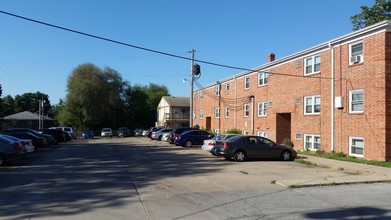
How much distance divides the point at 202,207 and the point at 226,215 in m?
0.94

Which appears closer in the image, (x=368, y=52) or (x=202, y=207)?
(x=202, y=207)

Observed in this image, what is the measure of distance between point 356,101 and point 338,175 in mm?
8442

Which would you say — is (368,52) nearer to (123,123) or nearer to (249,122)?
(249,122)

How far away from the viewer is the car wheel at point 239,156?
Result: 20656 millimetres

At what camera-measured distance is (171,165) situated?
18297 mm

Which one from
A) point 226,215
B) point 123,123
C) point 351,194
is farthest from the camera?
point 123,123

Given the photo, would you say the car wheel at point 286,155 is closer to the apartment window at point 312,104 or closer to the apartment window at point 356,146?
the apartment window at point 356,146

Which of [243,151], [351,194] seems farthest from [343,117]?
[351,194]

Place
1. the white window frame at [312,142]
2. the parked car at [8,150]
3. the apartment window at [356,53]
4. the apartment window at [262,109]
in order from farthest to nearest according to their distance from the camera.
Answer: the apartment window at [262,109] → the white window frame at [312,142] → the apartment window at [356,53] → the parked car at [8,150]

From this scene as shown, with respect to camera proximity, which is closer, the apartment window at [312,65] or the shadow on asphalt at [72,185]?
the shadow on asphalt at [72,185]

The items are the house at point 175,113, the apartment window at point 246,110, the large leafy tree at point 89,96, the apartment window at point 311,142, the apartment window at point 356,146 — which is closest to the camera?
the apartment window at point 356,146

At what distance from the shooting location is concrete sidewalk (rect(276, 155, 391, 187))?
12656 millimetres

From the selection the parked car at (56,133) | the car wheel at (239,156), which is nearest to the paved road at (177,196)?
the car wheel at (239,156)

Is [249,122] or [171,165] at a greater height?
[249,122]
